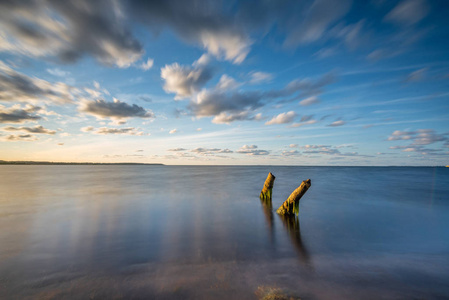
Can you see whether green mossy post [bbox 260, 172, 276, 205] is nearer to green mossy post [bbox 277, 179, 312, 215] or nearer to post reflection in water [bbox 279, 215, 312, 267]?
green mossy post [bbox 277, 179, 312, 215]

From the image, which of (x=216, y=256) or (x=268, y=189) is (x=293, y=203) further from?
(x=216, y=256)

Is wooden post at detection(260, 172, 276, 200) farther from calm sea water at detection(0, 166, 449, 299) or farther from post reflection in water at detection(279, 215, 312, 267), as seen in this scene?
post reflection in water at detection(279, 215, 312, 267)

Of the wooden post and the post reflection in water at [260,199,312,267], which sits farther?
the wooden post

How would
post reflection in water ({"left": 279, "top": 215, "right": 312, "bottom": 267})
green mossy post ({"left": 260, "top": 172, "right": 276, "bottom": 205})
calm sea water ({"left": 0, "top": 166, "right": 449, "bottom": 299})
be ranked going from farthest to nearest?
green mossy post ({"left": 260, "top": 172, "right": 276, "bottom": 205}) < post reflection in water ({"left": 279, "top": 215, "right": 312, "bottom": 267}) < calm sea water ({"left": 0, "top": 166, "right": 449, "bottom": 299})

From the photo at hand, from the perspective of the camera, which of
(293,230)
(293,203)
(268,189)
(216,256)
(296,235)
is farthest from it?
(268,189)

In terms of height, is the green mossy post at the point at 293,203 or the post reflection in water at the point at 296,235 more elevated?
the green mossy post at the point at 293,203

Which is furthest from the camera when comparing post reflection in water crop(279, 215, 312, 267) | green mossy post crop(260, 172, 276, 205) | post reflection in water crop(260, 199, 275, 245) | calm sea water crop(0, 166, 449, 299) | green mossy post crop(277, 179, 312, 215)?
green mossy post crop(260, 172, 276, 205)

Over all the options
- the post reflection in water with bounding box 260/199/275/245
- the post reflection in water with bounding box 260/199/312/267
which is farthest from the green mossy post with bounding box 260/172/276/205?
the post reflection in water with bounding box 260/199/312/267

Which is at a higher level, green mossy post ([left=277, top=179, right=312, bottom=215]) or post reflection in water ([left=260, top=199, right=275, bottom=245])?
green mossy post ([left=277, top=179, right=312, bottom=215])

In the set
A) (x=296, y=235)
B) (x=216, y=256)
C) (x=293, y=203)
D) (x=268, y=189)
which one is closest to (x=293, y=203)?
(x=293, y=203)

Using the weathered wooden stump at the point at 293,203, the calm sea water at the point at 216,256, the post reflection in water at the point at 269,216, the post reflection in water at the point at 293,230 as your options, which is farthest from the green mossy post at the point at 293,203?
the post reflection in water at the point at 269,216

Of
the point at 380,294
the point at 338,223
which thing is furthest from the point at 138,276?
the point at 338,223

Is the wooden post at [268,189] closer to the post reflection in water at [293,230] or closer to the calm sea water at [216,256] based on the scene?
the post reflection in water at [293,230]

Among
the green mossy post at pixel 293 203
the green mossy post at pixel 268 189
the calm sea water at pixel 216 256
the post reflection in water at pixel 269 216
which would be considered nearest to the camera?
the calm sea water at pixel 216 256
